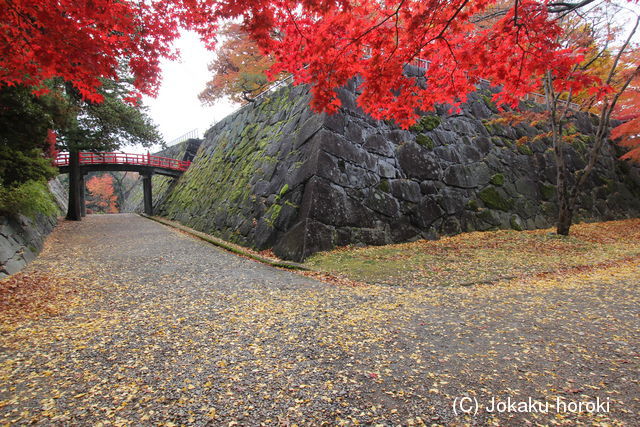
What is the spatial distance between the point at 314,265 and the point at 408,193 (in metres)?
3.95

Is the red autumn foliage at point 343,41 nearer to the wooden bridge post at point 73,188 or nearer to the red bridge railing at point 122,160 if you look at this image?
the wooden bridge post at point 73,188

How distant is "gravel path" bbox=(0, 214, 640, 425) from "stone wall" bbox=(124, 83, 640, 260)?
310cm

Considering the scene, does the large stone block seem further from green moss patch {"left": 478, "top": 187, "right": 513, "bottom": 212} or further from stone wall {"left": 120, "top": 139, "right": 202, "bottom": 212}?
stone wall {"left": 120, "top": 139, "right": 202, "bottom": 212}

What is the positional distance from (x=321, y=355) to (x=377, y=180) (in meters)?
6.40

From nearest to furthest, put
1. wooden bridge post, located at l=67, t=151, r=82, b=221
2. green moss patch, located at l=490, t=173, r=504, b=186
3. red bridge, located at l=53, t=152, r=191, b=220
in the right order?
green moss patch, located at l=490, t=173, r=504, b=186 < wooden bridge post, located at l=67, t=151, r=82, b=221 < red bridge, located at l=53, t=152, r=191, b=220

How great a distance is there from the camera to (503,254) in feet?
22.9

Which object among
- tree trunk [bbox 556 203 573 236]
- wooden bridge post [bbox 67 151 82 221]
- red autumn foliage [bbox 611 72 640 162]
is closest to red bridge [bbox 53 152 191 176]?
wooden bridge post [bbox 67 151 82 221]

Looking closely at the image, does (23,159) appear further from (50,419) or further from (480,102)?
(480,102)

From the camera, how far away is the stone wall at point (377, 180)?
7797mm

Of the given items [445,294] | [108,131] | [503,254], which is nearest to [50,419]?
[445,294]

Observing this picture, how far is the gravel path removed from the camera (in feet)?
6.63

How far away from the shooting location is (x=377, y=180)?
8.54 meters

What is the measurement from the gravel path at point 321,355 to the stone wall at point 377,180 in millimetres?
3099

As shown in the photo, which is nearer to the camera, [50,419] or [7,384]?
[50,419]
